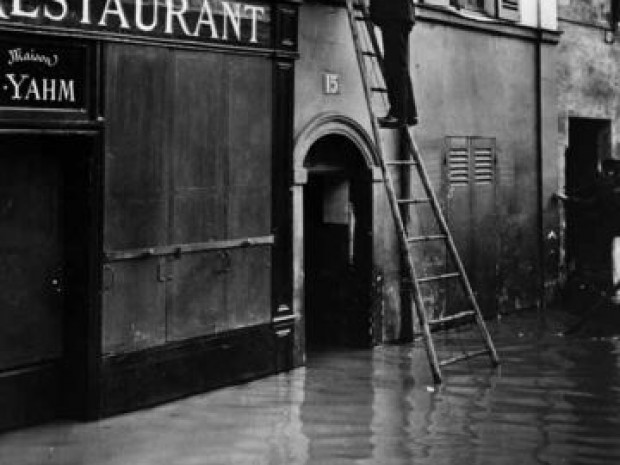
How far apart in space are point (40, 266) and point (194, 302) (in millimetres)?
1519

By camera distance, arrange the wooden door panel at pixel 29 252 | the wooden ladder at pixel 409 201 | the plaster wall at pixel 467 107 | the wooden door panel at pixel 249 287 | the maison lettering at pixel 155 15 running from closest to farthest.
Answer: the maison lettering at pixel 155 15 < the wooden door panel at pixel 29 252 < the wooden door panel at pixel 249 287 < the wooden ladder at pixel 409 201 < the plaster wall at pixel 467 107

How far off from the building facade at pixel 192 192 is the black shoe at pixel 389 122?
456 millimetres

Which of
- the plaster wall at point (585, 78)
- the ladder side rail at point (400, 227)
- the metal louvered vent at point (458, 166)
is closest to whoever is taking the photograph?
the ladder side rail at point (400, 227)

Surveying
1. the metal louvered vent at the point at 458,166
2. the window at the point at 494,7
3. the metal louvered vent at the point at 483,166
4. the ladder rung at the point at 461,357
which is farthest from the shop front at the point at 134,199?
the window at the point at 494,7

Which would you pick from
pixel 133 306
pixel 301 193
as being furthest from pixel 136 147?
pixel 301 193

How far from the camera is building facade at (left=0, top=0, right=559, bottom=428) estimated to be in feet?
25.6

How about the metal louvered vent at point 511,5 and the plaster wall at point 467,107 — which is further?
the metal louvered vent at point 511,5

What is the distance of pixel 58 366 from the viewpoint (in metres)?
8.11

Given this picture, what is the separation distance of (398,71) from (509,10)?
12.7ft

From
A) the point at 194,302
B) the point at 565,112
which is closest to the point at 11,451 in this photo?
the point at 194,302

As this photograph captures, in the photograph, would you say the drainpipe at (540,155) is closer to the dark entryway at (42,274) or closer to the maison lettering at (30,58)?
the dark entryway at (42,274)

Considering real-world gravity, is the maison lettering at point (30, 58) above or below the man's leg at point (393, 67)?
below

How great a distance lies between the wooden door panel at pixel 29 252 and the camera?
7668mm

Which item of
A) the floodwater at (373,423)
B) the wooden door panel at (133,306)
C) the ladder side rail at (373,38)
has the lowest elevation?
the floodwater at (373,423)
